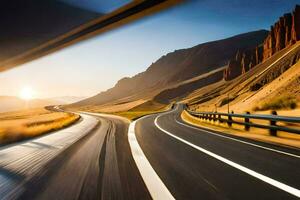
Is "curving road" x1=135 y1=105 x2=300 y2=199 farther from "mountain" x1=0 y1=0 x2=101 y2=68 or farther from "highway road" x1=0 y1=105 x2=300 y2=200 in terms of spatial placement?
"mountain" x1=0 y1=0 x2=101 y2=68

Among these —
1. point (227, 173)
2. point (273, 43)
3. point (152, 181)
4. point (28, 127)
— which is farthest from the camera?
point (273, 43)

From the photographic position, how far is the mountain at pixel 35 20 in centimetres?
361

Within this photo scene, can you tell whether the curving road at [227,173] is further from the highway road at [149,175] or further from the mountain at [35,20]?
the mountain at [35,20]

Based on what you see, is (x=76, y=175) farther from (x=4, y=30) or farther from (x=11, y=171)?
(x=4, y=30)

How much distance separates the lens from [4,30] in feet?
Answer: 13.5

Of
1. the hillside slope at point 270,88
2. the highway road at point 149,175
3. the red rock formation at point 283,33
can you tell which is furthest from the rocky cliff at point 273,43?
the highway road at point 149,175

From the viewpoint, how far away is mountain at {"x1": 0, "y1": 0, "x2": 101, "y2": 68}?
361cm

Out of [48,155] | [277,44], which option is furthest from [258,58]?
[48,155]

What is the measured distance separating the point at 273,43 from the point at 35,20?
582 ft

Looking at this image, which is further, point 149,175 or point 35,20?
point 149,175

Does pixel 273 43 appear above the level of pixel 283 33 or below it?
below

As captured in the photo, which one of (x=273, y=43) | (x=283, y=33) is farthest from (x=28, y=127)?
(x=283, y=33)

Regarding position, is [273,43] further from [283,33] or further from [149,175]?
[149,175]

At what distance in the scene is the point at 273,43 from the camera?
6609 inches
